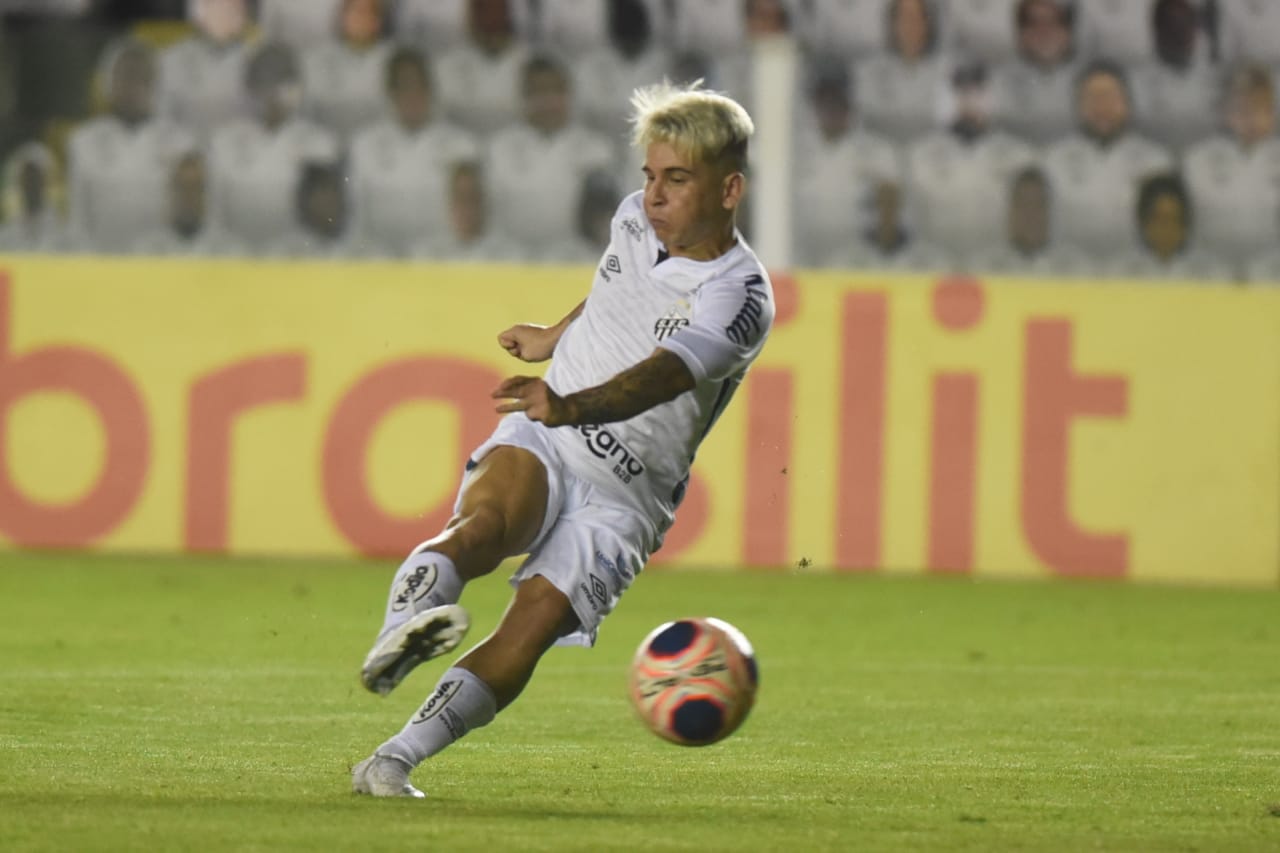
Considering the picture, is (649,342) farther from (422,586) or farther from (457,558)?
(422,586)

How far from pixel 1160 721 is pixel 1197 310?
638 cm

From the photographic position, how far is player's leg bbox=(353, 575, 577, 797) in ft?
18.6

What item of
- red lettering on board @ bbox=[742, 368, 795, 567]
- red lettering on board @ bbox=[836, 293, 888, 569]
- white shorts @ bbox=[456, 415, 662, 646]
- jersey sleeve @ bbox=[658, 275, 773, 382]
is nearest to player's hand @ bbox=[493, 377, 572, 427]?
jersey sleeve @ bbox=[658, 275, 773, 382]

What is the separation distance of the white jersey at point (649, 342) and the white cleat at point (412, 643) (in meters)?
0.90

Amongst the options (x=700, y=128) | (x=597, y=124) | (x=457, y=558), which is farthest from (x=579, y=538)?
(x=597, y=124)

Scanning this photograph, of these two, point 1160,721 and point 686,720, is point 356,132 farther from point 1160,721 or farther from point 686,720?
point 686,720

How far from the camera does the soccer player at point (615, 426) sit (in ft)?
18.4

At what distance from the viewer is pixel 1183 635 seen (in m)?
11.2

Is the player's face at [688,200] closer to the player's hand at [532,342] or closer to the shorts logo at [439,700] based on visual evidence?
the player's hand at [532,342]

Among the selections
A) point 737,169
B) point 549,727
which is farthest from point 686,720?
point 549,727

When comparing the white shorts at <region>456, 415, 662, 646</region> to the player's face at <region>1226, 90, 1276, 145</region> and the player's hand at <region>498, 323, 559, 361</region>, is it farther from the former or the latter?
the player's face at <region>1226, 90, 1276, 145</region>

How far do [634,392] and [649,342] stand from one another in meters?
0.44

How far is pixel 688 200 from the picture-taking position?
5.78 metres

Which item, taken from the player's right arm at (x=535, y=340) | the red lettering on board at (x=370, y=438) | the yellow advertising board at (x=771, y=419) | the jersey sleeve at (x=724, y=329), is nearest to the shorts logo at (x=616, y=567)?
the jersey sleeve at (x=724, y=329)
